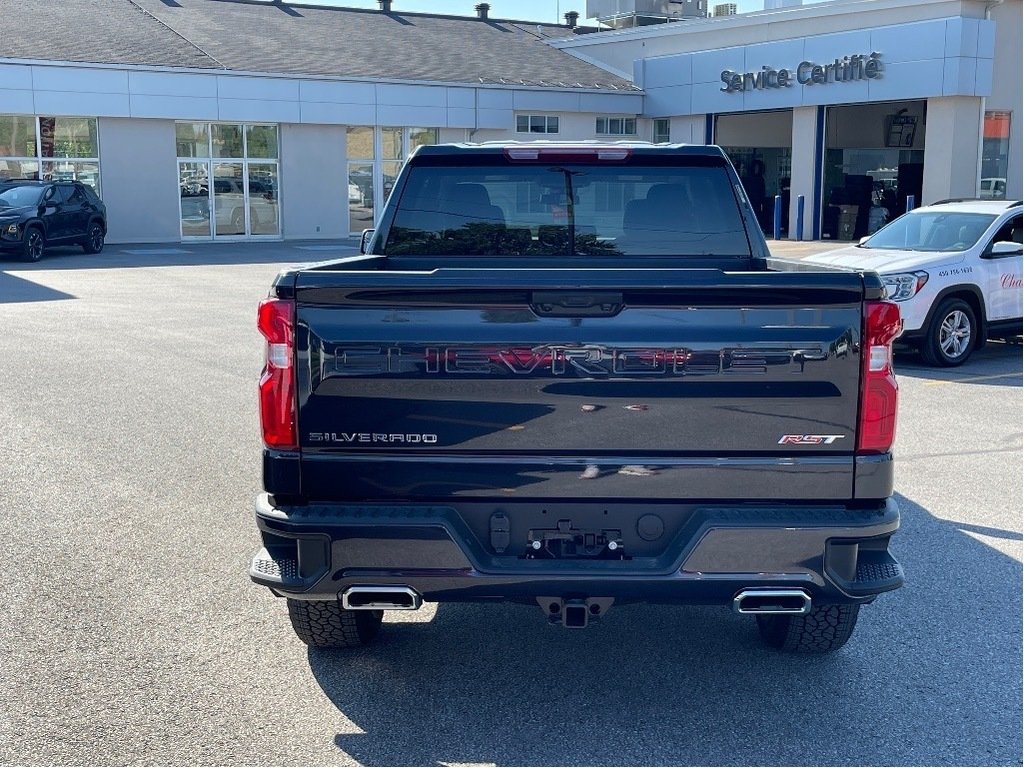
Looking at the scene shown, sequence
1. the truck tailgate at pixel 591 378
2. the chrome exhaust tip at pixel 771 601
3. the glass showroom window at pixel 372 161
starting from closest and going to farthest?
the truck tailgate at pixel 591 378, the chrome exhaust tip at pixel 771 601, the glass showroom window at pixel 372 161

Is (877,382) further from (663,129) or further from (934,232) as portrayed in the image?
(663,129)

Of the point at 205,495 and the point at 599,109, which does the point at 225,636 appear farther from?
the point at 599,109

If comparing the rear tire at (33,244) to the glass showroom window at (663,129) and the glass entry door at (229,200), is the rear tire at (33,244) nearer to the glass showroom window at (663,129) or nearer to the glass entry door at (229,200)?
Answer: the glass entry door at (229,200)

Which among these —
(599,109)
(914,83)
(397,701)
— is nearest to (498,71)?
(599,109)

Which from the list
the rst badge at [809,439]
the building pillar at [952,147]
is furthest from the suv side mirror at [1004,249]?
the building pillar at [952,147]

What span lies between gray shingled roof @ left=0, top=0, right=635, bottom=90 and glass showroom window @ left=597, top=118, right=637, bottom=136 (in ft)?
3.87

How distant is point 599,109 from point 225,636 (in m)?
35.0

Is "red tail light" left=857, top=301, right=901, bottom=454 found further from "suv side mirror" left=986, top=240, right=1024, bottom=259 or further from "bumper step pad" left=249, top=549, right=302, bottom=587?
"suv side mirror" left=986, top=240, right=1024, bottom=259

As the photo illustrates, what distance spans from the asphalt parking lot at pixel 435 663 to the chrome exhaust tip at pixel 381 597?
509mm

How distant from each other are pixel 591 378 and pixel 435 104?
1324 inches

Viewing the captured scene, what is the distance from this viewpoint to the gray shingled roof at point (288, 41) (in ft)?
107

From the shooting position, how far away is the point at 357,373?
3.85m

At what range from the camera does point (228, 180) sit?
34.2 m

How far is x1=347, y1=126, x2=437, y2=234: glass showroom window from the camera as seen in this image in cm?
3597
